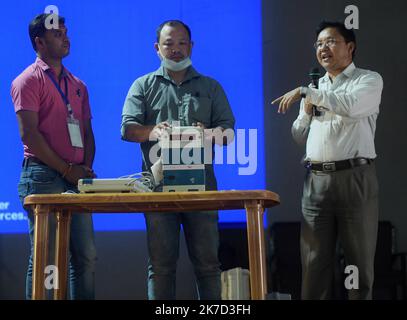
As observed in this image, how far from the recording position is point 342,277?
16.4 feet

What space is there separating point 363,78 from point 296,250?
1860 millimetres

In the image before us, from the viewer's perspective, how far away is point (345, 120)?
349 centimetres

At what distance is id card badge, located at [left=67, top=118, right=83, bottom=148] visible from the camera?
11.5 feet

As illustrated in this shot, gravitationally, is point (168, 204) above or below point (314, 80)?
below

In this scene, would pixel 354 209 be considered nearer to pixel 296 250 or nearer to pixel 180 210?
pixel 180 210

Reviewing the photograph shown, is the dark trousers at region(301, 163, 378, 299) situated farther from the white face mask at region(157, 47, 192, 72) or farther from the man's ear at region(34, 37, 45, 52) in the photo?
the man's ear at region(34, 37, 45, 52)

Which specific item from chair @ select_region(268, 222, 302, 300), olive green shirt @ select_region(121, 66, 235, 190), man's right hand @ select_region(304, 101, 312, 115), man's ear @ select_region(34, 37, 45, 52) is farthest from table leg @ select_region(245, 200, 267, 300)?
chair @ select_region(268, 222, 302, 300)

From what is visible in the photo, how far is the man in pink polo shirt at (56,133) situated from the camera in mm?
3340

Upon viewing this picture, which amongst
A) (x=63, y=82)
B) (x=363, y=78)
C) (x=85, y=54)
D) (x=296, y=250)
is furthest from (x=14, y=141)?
(x=363, y=78)

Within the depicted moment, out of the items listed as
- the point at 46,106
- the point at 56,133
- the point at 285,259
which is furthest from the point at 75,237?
the point at 285,259

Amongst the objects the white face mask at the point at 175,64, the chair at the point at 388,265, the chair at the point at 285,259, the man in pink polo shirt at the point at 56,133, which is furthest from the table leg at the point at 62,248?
the chair at the point at 388,265

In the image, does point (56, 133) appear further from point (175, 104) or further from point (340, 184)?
point (340, 184)

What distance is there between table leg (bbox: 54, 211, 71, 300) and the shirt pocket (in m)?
0.79

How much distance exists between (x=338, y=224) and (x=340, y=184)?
0.20 meters
